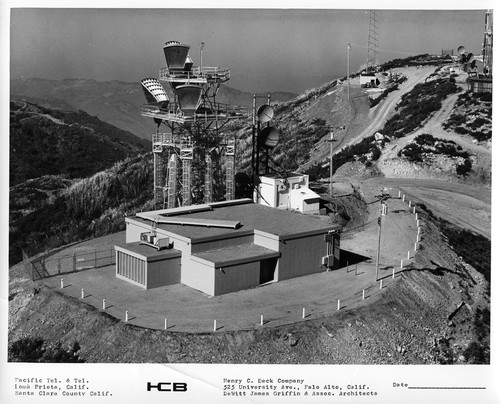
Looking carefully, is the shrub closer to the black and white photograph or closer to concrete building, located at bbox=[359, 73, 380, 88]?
the black and white photograph

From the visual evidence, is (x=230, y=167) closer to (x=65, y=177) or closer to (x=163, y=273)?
(x=163, y=273)

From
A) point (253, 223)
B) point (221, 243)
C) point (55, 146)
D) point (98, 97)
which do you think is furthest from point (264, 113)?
point (98, 97)

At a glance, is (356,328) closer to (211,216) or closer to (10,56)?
(211,216)

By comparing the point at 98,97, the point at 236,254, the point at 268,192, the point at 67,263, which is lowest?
the point at 67,263

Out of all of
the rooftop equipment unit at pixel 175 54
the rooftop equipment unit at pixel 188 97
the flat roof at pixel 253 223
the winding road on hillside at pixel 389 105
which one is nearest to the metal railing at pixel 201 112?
the rooftop equipment unit at pixel 188 97

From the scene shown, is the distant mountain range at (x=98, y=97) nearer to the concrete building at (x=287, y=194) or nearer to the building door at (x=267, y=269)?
the concrete building at (x=287, y=194)

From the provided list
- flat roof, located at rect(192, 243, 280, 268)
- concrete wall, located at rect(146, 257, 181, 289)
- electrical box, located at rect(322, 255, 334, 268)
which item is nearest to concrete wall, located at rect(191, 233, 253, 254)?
flat roof, located at rect(192, 243, 280, 268)

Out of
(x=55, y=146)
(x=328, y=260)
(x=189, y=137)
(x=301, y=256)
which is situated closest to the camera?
(x=301, y=256)
